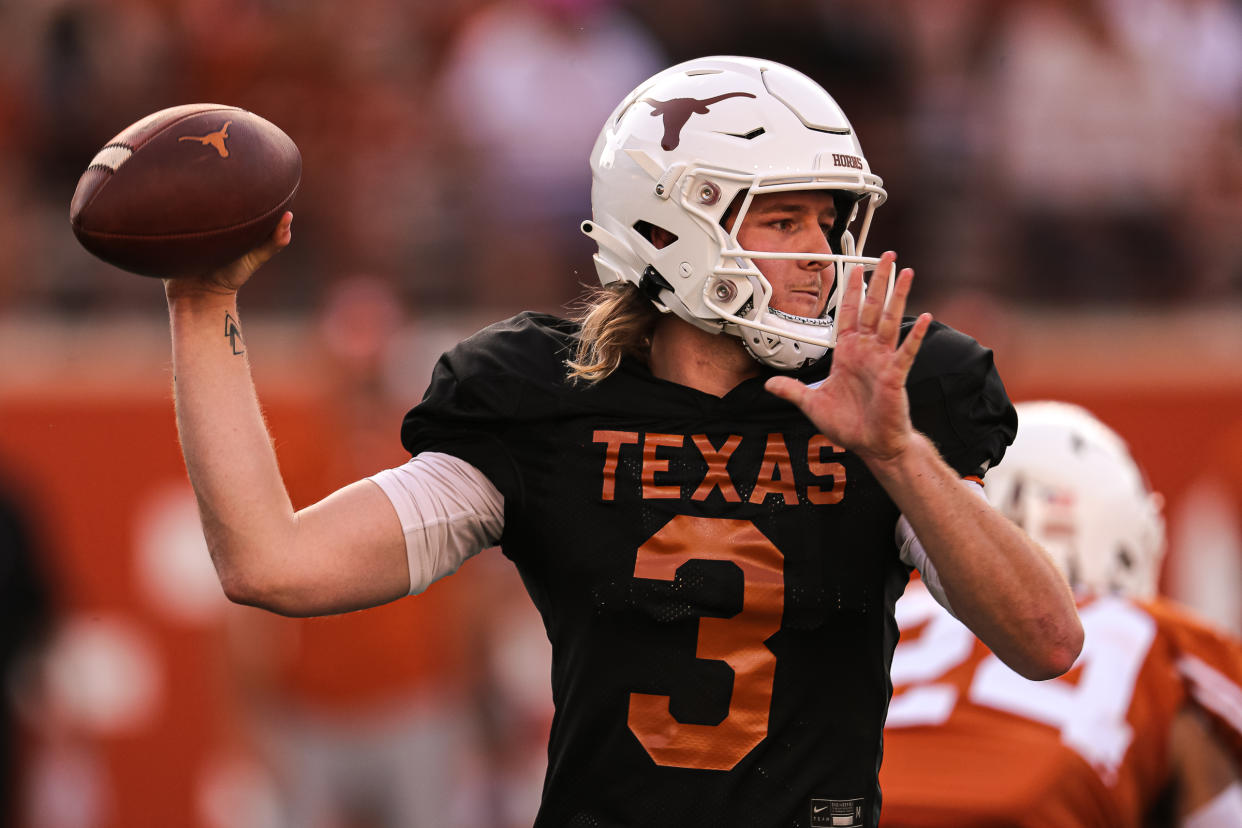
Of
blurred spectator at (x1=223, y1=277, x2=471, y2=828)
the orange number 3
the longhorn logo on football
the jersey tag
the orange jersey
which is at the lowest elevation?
blurred spectator at (x1=223, y1=277, x2=471, y2=828)

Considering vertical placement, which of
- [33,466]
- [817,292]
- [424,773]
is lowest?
[424,773]

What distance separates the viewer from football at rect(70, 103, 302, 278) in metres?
2.44

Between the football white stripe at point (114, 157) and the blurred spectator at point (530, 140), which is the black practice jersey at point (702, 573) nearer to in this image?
the football white stripe at point (114, 157)

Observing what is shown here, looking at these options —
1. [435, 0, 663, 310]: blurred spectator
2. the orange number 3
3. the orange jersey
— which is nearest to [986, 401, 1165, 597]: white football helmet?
the orange jersey

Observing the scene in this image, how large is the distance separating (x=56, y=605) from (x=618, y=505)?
390 cm

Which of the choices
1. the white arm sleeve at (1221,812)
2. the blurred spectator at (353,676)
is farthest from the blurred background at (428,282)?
the white arm sleeve at (1221,812)

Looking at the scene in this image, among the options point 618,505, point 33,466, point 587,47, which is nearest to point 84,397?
point 33,466

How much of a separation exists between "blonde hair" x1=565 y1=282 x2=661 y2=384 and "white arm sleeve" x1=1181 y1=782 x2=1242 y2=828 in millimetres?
1676

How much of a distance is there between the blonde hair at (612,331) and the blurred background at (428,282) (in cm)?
357

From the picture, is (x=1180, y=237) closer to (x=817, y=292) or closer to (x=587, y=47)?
(x=587, y=47)

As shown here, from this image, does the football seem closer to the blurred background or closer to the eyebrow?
the eyebrow

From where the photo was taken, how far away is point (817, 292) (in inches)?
107

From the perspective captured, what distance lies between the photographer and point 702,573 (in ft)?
8.41

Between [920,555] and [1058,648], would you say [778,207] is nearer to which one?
[920,555]
